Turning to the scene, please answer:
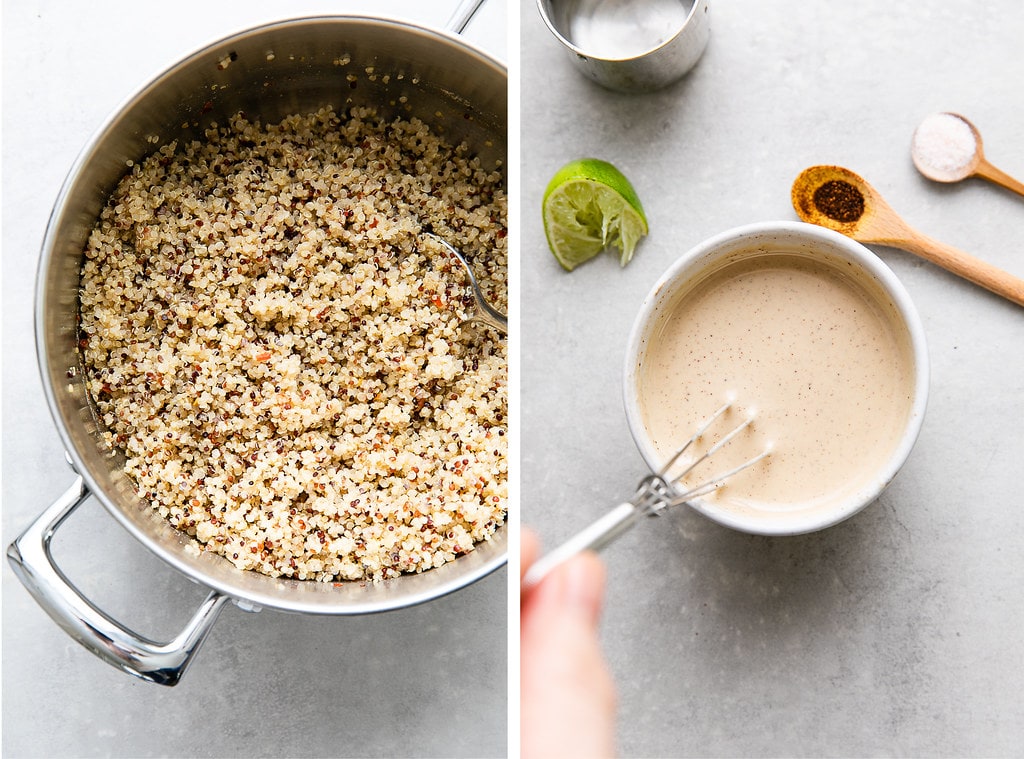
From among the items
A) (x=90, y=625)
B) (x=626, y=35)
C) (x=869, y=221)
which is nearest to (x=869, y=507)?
(x=869, y=221)

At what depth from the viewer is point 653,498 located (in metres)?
1.04

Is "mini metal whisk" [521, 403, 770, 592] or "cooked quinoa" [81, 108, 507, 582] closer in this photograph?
"mini metal whisk" [521, 403, 770, 592]

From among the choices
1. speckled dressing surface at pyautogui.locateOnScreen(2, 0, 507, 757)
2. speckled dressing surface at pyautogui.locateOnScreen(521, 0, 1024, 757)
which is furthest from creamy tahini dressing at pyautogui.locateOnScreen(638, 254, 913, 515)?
speckled dressing surface at pyautogui.locateOnScreen(2, 0, 507, 757)

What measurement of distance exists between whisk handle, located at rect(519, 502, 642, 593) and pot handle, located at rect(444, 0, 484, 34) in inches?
22.1

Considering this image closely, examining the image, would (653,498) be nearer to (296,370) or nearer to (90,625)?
(296,370)

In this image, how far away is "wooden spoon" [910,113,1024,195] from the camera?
110 cm

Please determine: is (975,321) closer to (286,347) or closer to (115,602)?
(286,347)

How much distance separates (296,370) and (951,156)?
79 cm

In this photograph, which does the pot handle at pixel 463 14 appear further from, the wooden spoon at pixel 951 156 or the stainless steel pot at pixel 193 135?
the wooden spoon at pixel 951 156

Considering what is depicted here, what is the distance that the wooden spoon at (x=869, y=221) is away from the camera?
1.09 metres

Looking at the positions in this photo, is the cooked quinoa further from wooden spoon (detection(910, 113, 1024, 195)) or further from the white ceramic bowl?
wooden spoon (detection(910, 113, 1024, 195))

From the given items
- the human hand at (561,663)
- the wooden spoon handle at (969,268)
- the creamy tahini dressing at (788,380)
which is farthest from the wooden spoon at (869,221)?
the human hand at (561,663)

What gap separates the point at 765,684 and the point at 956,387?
1.33 feet

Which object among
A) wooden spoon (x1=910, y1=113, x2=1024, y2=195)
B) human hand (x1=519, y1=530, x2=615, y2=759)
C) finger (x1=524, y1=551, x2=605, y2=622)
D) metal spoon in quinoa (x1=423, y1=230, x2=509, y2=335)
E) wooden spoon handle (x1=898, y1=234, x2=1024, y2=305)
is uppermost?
wooden spoon (x1=910, y1=113, x2=1024, y2=195)
